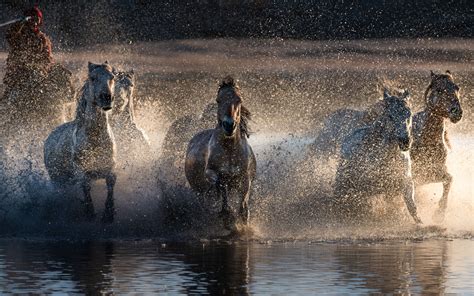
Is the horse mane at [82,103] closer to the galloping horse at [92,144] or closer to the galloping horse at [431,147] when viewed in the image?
the galloping horse at [92,144]

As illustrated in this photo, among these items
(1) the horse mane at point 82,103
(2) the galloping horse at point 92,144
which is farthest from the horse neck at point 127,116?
(1) the horse mane at point 82,103

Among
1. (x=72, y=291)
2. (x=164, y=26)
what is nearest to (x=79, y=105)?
(x=72, y=291)

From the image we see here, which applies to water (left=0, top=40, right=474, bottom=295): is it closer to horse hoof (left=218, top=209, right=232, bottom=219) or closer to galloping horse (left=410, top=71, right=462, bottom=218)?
horse hoof (left=218, top=209, right=232, bottom=219)

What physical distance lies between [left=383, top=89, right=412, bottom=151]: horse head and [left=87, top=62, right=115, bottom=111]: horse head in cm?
335

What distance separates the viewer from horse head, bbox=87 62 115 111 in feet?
77.4

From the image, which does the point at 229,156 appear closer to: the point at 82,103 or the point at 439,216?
the point at 82,103

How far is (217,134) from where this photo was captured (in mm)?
23250

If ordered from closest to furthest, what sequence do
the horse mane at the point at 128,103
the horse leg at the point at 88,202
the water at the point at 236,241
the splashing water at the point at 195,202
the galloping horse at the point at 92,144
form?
the water at the point at 236,241 → the splashing water at the point at 195,202 → the galloping horse at the point at 92,144 → the horse leg at the point at 88,202 → the horse mane at the point at 128,103

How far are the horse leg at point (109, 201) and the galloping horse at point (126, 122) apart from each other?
6.96ft

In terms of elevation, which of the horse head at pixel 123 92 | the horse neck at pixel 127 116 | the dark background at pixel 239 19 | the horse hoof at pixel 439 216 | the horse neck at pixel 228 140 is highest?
→ the dark background at pixel 239 19

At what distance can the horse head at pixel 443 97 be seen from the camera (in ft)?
83.0

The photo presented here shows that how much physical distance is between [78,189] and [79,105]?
1335 mm

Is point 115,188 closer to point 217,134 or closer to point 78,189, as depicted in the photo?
point 78,189

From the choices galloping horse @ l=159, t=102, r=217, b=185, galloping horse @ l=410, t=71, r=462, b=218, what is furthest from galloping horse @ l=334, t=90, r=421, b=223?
galloping horse @ l=159, t=102, r=217, b=185
